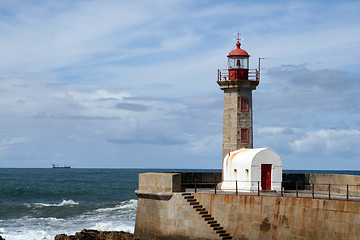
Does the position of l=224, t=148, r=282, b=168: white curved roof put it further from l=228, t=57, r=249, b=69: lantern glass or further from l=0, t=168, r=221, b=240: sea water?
l=0, t=168, r=221, b=240: sea water

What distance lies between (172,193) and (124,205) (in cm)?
1936

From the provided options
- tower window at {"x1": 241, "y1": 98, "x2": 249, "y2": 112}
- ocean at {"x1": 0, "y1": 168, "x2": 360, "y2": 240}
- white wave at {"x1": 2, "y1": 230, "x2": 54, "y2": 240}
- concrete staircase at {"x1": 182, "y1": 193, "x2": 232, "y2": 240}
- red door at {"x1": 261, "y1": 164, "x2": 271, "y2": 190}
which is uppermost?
tower window at {"x1": 241, "y1": 98, "x2": 249, "y2": 112}

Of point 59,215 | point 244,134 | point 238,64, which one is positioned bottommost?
point 59,215

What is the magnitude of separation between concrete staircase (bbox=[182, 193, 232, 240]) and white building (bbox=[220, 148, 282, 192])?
2.51 metres

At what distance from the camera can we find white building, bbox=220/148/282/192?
22094mm

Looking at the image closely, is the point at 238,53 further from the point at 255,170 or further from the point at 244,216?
the point at 244,216

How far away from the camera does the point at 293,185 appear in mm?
24922

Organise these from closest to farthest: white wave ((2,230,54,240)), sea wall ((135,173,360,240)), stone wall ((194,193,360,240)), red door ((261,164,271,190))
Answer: stone wall ((194,193,360,240))
sea wall ((135,173,360,240))
red door ((261,164,271,190))
white wave ((2,230,54,240))

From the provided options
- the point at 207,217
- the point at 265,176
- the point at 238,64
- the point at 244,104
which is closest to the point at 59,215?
the point at 244,104

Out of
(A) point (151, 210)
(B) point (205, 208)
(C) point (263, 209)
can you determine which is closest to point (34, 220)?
(A) point (151, 210)

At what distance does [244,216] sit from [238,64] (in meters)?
8.14

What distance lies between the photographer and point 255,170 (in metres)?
22.1

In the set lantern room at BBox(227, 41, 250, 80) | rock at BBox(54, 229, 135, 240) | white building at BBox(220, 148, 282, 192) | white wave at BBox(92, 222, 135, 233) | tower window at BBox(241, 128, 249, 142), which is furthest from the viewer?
white wave at BBox(92, 222, 135, 233)

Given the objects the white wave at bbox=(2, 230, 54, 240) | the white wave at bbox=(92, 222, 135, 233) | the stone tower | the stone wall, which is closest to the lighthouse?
the stone tower
